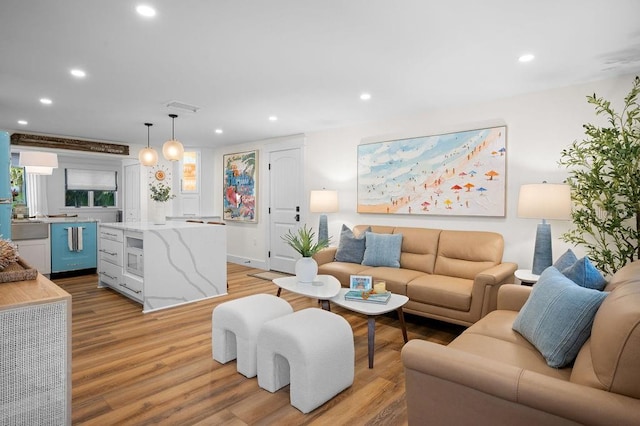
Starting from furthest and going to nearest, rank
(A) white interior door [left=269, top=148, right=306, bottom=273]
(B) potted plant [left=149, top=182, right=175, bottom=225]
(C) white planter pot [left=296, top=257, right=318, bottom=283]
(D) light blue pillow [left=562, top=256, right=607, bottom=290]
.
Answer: (A) white interior door [left=269, top=148, right=306, bottom=273], (B) potted plant [left=149, top=182, right=175, bottom=225], (C) white planter pot [left=296, top=257, right=318, bottom=283], (D) light blue pillow [left=562, top=256, right=607, bottom=290]

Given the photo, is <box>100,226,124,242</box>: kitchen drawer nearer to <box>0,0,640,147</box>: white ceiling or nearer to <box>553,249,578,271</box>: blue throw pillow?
<box>0,0,640,147</box>: white ceiling

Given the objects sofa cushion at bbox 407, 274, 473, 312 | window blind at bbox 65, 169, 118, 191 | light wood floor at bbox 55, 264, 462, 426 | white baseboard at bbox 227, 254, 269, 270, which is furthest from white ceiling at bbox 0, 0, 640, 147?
window blind at bbox 65, 169, 118, 191

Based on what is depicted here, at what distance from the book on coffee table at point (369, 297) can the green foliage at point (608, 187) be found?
1.79 metres

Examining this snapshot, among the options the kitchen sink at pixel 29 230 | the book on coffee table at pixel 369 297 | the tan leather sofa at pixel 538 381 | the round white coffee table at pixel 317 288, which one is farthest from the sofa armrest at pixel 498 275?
the kitchen sink at pixel 29 230

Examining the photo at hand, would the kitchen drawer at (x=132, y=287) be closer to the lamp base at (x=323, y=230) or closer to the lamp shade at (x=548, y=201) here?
the lamp base at (x=323, y=230)

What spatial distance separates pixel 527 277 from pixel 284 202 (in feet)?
12.7

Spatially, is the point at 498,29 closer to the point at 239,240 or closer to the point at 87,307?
the point at 87,307

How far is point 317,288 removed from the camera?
123 inches

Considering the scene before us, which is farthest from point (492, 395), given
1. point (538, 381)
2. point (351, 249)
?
point (351, 249)

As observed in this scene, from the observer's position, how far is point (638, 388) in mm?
1112

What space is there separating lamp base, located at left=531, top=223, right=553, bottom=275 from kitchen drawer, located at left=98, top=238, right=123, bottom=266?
4.54 metres

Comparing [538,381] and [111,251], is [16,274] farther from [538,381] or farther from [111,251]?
[111,251]

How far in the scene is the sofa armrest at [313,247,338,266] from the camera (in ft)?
14.1

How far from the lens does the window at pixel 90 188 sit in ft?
26.7
